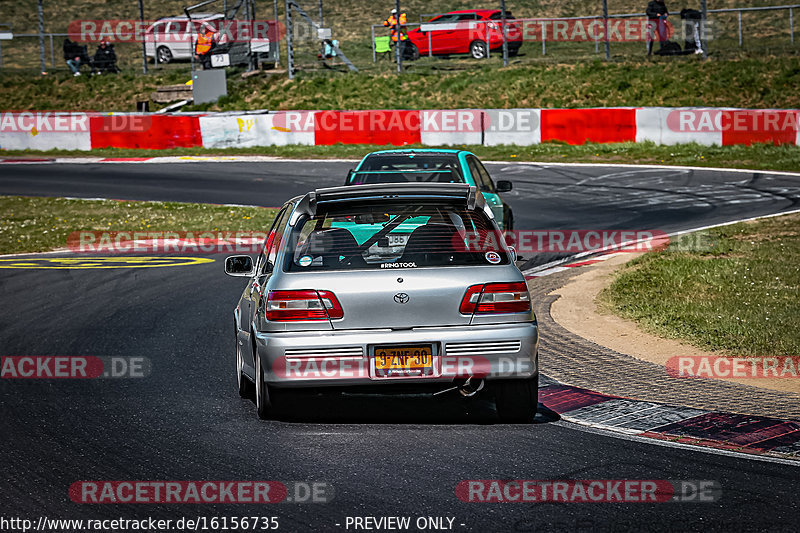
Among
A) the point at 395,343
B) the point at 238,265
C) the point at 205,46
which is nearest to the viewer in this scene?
the point at 395,343

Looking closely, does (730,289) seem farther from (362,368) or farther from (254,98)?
(254,98)

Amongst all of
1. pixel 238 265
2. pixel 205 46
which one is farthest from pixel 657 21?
pixel 238 265

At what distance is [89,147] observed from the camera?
1323 inches

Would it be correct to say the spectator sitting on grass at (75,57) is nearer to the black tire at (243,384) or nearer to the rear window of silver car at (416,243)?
the black tire at (243,384)

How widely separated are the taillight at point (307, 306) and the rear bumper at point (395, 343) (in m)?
0.11

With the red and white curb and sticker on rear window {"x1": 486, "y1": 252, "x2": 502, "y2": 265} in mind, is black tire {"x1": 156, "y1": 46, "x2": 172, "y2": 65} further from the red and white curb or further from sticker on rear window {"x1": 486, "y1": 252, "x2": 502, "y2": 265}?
sticker on rear window {"x1": 486, "y1": 252, "x2": 502, "y2": 265}

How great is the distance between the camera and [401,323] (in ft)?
22.7

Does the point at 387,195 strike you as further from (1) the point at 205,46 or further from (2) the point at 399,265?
(1) the point at 205,46

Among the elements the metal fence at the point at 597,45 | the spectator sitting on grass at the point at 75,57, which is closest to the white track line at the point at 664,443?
the metal fence at the point at 597,45

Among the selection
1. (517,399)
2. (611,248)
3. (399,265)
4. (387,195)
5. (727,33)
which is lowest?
(611,248)

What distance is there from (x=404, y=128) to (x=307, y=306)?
23.9 meters

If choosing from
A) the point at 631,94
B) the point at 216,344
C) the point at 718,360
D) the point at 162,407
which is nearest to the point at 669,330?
the point at 718,360

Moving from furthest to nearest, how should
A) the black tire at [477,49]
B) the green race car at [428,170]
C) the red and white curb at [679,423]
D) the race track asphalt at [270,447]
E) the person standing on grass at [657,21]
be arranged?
1. the black tire at [477,49]
2. the person standing on grass at [657,21]
3. the green race car at [428,170]
4. the red and white curb at [679,423]
5. the race track asphalt at [270,447]

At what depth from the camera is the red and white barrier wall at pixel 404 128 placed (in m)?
27.1
